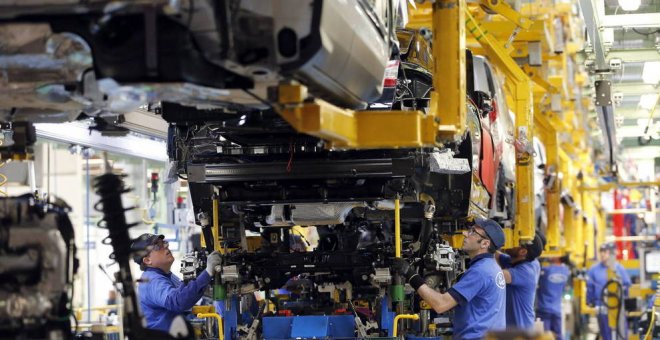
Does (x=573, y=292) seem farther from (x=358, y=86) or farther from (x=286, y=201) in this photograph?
(x=358, y=86)

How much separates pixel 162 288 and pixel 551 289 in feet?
Result: 28.4

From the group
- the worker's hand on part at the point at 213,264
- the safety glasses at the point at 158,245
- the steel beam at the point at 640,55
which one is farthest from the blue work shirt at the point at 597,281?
the safety glasses at the point at 158,245

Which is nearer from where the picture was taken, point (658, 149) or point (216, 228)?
point (216, 228)

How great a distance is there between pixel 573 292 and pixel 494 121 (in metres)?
9.28

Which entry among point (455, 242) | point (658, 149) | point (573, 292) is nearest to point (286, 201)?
point (455, 242)

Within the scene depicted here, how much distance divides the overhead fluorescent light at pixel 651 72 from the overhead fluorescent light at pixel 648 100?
0.91 metres

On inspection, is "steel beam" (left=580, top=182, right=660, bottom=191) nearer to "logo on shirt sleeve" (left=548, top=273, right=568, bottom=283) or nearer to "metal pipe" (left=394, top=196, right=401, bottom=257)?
"logo on shirt sleeve" (left=548, top=273, right=568, bottom=283)

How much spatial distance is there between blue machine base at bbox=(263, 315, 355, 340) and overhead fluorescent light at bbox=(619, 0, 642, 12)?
5640 mm

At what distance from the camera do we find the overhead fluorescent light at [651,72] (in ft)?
49.2

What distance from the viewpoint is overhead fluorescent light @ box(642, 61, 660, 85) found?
15.0m

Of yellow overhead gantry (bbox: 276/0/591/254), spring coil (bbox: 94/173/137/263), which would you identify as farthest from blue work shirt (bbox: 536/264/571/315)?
spring coil (bbox: 94/173/137/263)

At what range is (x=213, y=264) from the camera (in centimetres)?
812

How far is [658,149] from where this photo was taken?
20.5 m

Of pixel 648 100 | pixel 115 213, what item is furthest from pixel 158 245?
pixel 648 100
